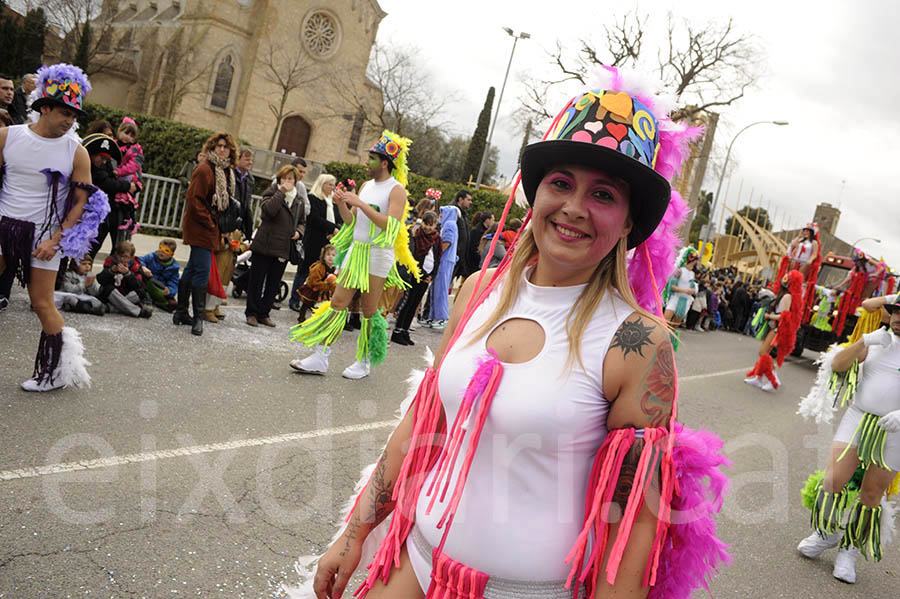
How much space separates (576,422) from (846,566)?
4093 mm

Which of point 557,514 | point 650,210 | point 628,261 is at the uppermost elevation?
point 650,210

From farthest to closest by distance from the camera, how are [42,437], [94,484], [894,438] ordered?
[894,438] < [42,437] < [94,484]

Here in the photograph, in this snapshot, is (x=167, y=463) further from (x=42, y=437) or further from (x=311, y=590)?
(x=311, y=590)

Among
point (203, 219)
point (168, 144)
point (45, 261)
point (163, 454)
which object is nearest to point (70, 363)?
point (45, 261)

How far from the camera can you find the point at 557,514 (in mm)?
Result: 1697

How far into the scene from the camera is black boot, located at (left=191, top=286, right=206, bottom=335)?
7461mm

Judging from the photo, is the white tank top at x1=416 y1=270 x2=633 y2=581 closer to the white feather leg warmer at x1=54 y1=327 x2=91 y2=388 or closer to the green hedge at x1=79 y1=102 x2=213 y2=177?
the white feather leg warmer at x1=54 y1=327 x2=91 y2=388

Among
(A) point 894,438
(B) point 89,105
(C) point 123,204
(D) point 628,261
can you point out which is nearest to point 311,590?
(D) point 628,261

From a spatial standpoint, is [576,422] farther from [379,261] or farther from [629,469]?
[379,261]

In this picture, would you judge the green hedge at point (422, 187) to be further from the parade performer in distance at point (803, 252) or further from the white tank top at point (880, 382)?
the white tank top at point (880, 382)

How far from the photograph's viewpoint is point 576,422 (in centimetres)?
166

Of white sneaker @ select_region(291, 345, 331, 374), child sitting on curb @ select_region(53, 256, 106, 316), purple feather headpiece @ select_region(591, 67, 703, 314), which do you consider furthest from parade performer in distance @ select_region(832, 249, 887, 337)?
purple feather headpiece @ select_region(591, 67, 703, 314)

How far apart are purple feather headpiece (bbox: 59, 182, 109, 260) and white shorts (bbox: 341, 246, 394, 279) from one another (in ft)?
7.00

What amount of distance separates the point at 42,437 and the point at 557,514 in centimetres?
354
